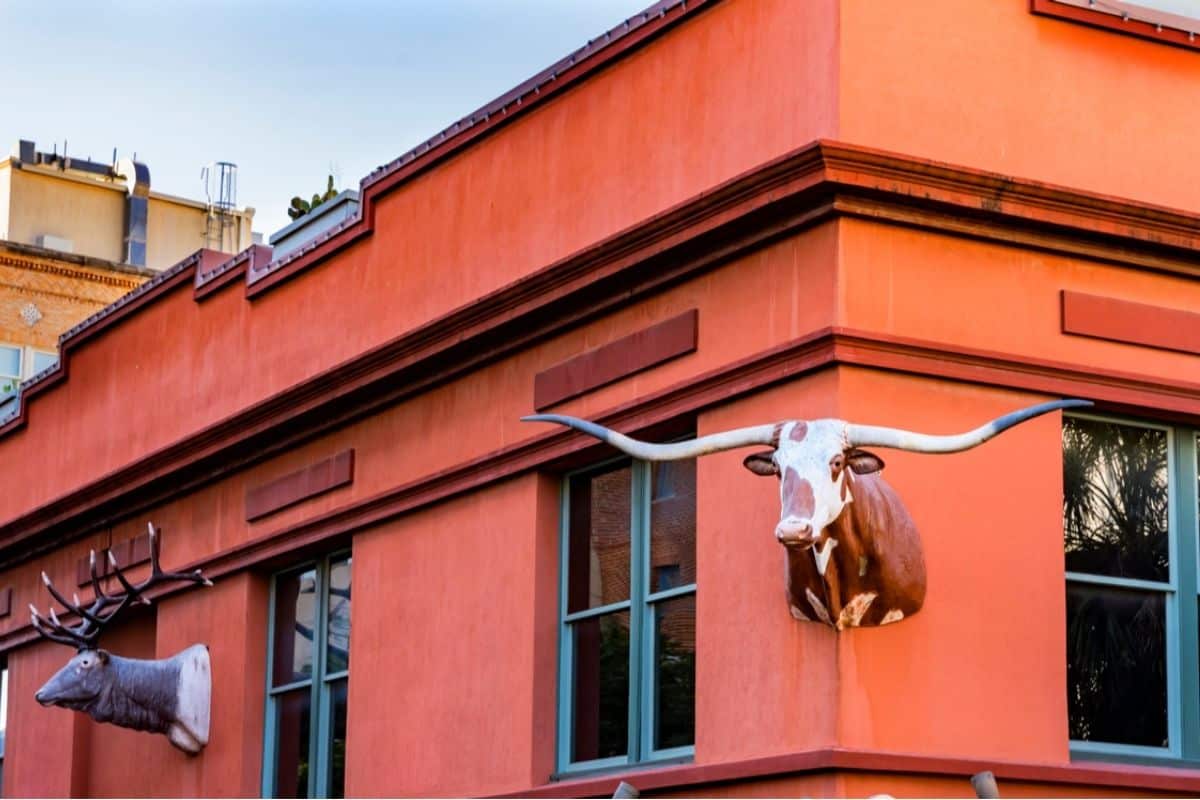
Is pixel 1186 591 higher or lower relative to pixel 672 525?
lower

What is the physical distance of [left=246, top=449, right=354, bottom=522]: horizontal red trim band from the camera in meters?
18.4

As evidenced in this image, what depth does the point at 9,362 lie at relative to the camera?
4700 cm

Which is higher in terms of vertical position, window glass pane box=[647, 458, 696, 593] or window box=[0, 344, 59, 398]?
window box=[0, 344, 59, 398]

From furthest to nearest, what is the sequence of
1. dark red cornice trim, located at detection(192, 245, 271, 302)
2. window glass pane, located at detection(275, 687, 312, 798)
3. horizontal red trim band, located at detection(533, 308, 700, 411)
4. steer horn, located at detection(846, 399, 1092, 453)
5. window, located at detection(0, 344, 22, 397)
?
1. window, located at detection(0, 344, 22, 397)
2. dark red cornice trim, located at detection(192, 245, 271, 302)
3. window glass pane, located at detection(275, 687, 312, 798)
4. horizontal red trim band, located at detection(533, 308, 700, 411)
5. steer horn, located at detection(846, 399, 1092, 453)

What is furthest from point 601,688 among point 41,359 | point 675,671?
point 41,359

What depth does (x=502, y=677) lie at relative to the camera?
52.8 ft

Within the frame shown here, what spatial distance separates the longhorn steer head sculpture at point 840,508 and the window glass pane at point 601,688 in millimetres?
2384

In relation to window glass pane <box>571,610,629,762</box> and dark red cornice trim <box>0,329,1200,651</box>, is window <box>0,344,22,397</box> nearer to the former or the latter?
dark red cornice trim <box>0,329,1200,651</box>

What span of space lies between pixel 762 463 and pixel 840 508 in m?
0.50

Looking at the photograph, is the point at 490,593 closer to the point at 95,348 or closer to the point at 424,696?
the point at 424,696

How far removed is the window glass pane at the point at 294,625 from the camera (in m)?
19.0

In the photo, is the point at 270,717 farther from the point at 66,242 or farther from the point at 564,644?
the point at 66,242

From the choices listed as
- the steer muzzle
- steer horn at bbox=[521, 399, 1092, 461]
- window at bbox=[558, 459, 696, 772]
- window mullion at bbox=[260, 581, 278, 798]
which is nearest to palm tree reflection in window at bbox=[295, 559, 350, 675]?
window mullion at bbox=[260, 581, 278, 798]

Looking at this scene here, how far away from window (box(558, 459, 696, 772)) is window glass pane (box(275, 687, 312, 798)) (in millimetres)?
3679
